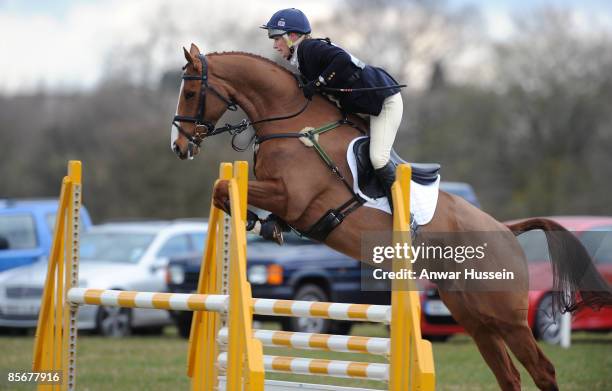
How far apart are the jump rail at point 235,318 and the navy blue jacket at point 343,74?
0.87m

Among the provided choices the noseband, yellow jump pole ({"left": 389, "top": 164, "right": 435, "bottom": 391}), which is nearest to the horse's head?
the noseband

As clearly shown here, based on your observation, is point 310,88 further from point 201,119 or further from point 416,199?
point 416,199

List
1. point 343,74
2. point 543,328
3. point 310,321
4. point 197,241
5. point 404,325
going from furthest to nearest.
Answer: point 197,241
point 310,321
point 543,328
point 343,74
point 404,325

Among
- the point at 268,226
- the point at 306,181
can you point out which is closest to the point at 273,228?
the point at 268,226

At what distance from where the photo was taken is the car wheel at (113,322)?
44.7 ft

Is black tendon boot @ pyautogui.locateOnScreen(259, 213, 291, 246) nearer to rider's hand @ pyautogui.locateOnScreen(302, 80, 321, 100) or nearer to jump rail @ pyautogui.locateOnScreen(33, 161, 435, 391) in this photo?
jump rail @ pyautogui.locateOnScreen(33, 161, 435, 391)

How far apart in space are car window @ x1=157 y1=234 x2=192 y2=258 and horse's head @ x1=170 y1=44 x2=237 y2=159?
8002mm

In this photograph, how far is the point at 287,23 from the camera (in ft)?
20.9

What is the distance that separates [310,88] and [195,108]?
0.76m

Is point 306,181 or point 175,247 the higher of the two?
point 175,247

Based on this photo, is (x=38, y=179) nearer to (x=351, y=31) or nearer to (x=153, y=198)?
(x=153, y=198)

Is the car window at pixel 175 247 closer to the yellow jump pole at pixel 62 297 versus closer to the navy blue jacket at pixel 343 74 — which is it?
the yellow jump pole at pixel 62 297

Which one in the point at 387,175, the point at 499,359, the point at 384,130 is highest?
the point at 384,130

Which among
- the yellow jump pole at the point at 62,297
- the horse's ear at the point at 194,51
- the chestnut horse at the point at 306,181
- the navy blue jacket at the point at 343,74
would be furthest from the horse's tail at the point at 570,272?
the yellow jump pole at the point at 62,297
